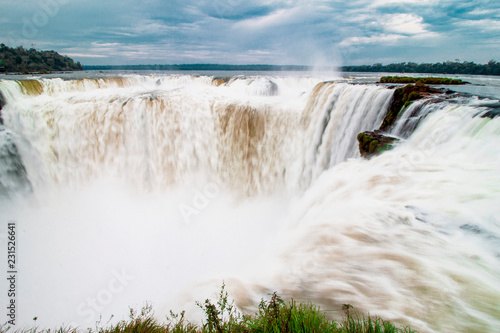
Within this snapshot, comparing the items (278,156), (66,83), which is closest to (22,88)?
(66,83)

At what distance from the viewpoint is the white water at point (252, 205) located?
314 cm

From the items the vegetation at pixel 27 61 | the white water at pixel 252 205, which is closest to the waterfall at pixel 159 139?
the white water at pixel 252 205

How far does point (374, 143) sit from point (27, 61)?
5148cm

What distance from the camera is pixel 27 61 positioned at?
133 feet

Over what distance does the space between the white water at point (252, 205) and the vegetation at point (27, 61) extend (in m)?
29.3

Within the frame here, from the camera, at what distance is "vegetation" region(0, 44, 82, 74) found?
3801cm

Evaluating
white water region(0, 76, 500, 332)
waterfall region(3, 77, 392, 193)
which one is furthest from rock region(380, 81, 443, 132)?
waterfall region(3, 77, 392, 193)

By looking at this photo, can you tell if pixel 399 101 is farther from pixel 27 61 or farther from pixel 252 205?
pixel 27 61

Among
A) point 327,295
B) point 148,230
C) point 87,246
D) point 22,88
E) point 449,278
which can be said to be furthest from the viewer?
point 22,88

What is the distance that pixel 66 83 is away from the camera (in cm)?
1797

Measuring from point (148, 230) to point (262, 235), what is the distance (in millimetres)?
4339

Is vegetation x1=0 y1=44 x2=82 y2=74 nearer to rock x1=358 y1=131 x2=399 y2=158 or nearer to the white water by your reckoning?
the white water

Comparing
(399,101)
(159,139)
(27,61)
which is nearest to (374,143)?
(399,101)

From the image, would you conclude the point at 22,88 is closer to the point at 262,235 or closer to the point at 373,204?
the point at 262,235
